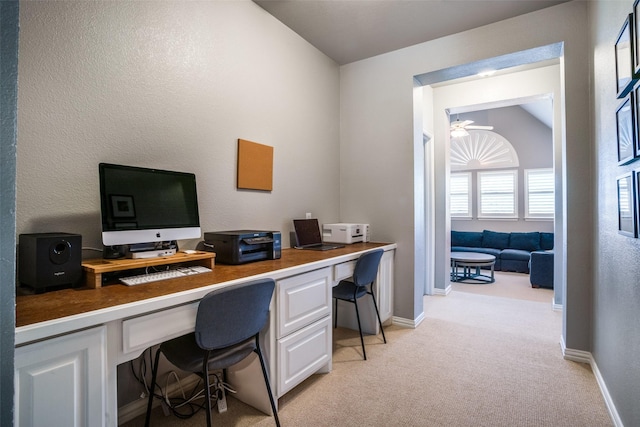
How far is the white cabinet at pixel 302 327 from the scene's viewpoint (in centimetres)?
183

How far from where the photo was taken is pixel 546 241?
20.5 feet

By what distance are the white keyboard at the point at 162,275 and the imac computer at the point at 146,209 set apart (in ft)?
0.39

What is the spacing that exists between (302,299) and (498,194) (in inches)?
265

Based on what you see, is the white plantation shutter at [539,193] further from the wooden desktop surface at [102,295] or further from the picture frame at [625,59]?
the wooden desktop surface at [102,295]

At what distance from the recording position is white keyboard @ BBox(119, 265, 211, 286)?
4.87ft

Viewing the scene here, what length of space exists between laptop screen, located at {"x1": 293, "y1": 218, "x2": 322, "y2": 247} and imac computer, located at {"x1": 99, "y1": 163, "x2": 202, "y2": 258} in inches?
44.0

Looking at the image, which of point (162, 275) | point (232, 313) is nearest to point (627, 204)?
point (232, 313)

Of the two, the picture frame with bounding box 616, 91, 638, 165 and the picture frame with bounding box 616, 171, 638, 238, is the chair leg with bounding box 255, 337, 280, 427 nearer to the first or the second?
the picture frame with bounding box 616, 171, 638, 238

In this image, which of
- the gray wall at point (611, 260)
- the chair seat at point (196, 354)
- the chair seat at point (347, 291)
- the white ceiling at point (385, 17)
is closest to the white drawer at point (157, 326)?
the chair seat at point (196, 354)

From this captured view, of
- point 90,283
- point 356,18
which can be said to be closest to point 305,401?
point 90,283

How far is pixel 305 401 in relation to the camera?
197 cm

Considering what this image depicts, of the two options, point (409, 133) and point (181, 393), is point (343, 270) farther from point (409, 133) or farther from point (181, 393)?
point (409, 133)

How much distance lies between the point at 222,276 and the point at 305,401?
0.99 meters

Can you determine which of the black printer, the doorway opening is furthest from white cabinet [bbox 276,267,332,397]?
the doorway opening
